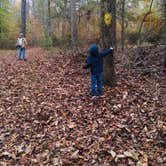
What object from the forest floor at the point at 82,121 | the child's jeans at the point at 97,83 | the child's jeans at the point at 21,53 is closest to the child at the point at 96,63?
the child's jeans at the point at 97,83

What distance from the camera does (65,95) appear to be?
10008mm

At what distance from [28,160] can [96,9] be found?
87.9ft

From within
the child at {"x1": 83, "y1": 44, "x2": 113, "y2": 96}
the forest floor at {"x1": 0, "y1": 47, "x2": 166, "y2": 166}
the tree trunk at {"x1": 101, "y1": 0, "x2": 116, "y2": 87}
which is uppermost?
the tree trunk at {"x1": 101, "y1": 0, "x2": 116, "y2": 87}

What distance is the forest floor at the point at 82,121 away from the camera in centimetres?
693

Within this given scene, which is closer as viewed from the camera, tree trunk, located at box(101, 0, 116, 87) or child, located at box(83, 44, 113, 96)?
child, located at box(83, 44, 113, 96)

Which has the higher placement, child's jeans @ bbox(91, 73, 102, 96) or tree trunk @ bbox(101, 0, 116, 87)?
tree trunk @ bbox(101, 0, 116, 87)

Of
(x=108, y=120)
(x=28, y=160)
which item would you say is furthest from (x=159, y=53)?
(x=28, y=160)

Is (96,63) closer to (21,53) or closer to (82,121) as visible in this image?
(82,121)

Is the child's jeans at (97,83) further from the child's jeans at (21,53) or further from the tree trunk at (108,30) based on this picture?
the child's jeans at (21,53)

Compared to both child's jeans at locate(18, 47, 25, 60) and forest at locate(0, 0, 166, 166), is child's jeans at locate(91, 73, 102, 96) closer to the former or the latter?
forest at locate(0, 0, 166, 166)

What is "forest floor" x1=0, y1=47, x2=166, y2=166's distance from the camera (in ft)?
22.7

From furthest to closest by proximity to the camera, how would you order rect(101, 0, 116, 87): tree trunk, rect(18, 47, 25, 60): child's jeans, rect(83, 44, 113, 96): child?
rect(18, 47, 25, 60): child's jeans → rect(101, 0, 116, 87): tree trunk → rect(83, 44, 113, 96): child

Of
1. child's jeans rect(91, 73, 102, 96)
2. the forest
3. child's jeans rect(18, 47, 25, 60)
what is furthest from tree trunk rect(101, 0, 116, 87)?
child's jeans rect(18, 47, 25, 60)

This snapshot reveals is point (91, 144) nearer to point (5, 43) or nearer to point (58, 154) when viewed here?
point (58, 154)
